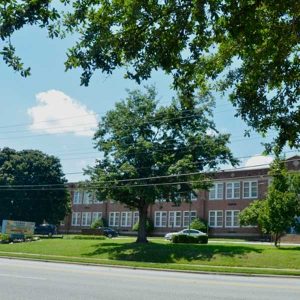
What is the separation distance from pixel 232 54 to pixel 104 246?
2964cm

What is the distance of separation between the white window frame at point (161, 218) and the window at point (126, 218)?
530 centimetres

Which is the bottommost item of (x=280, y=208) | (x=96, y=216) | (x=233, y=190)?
(x=280, y=208)

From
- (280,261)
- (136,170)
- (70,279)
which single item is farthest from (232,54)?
(136,170)

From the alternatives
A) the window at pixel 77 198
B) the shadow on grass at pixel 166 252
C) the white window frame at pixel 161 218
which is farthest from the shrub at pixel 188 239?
the window at pixel 77 198

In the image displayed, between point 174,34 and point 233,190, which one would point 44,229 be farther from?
point 174,34

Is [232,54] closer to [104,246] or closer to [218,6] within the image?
[218,6]

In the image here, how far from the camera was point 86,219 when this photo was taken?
261 feet

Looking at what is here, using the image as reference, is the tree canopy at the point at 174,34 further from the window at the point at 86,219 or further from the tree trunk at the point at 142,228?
the window at the point at 86,219

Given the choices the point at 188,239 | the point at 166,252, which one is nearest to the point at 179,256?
the point at 166,252

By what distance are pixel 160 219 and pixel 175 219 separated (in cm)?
261

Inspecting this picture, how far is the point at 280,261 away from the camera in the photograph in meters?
26.8

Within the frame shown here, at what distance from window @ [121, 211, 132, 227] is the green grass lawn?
33.6m

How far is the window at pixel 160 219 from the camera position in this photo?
68000mm

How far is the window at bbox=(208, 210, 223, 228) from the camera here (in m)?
62.0
